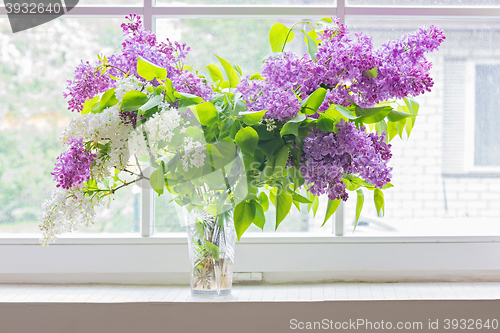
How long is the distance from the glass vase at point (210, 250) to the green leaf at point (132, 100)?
9.8 inches

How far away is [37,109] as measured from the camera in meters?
1.06

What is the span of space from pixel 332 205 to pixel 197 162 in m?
0.35

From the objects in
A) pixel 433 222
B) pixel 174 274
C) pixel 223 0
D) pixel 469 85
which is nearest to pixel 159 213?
pixel 174 274

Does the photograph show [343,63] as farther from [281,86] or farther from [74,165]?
[74,165]

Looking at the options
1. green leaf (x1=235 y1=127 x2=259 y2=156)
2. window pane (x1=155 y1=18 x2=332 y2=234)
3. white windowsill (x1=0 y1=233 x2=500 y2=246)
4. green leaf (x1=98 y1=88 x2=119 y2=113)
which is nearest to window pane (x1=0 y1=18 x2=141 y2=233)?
white windowsill (x1=0 y1=233 x2=500 y2=246)

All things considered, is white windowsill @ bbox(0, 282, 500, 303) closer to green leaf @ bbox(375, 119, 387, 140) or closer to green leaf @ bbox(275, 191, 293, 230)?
green leaf @ bbox(275, 191, 293, 230)

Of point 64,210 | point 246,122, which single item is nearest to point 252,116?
point 246,122

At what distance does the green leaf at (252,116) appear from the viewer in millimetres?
592

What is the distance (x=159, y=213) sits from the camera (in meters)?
1.06

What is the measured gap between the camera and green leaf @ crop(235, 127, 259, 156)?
2.03 ft

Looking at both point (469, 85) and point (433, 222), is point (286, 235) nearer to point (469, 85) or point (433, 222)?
point (433, 222)

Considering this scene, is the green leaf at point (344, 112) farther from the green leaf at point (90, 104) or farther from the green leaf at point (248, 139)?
the green leaf at point (90, 104)

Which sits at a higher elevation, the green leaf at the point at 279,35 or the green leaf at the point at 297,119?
the green leaf at the point at 279,35

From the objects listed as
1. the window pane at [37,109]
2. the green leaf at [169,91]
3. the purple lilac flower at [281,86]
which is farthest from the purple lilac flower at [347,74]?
the window pane at [37,109]
